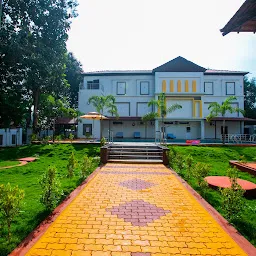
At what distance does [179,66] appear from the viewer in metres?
27.0

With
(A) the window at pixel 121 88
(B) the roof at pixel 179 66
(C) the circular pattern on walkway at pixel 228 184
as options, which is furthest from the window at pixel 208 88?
(C) the circular pattern on walkway at pixel 228 184

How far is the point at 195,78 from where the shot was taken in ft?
87.2

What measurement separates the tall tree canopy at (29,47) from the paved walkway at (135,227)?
661 inches

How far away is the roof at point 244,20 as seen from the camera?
11.3ft

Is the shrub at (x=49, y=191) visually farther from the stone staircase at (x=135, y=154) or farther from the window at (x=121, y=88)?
the window at (x=121, y=88)

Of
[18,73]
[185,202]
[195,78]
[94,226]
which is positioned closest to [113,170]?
[185,202]

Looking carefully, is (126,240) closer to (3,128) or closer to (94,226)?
(94,226)

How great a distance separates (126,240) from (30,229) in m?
1.70

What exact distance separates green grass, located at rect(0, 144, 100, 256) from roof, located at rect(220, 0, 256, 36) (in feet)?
17.5

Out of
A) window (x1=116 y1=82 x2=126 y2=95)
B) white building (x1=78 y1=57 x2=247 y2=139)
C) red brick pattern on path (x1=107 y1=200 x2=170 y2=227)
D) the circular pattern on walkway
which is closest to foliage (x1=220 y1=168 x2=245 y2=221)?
red brick pattern on path (x1=107 y1=200 x2=170 y2=227)

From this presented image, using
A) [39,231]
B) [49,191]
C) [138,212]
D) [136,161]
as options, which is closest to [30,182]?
[49,191]

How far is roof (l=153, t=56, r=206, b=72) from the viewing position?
26.8m

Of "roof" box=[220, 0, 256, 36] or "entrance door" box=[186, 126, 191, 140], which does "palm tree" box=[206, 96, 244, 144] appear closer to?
"entrance door" box=[186, 126, 191, 140]

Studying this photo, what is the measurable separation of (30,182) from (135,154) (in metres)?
6.46
